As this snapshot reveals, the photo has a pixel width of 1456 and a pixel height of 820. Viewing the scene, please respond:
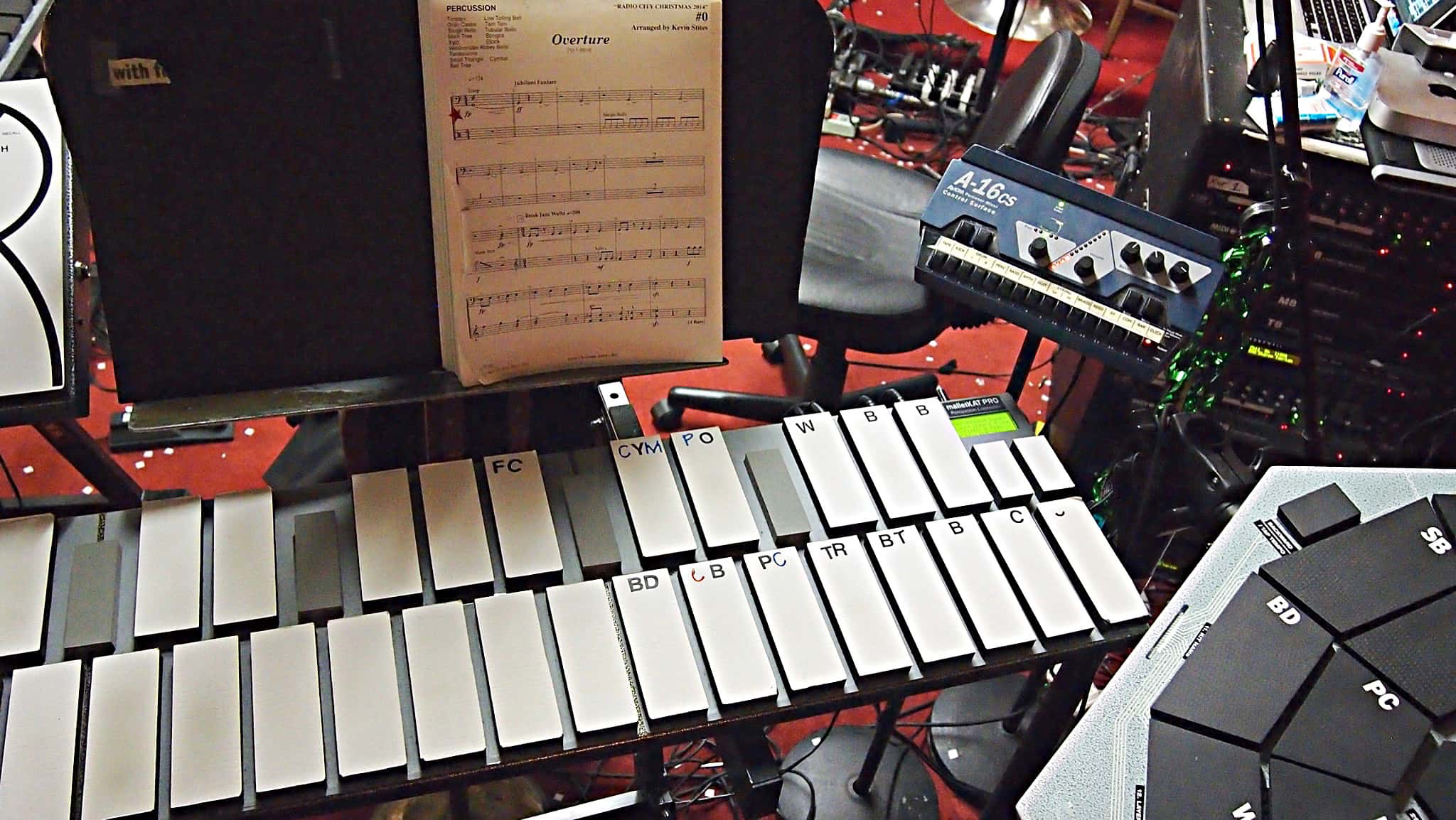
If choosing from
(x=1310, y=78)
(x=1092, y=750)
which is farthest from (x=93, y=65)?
(x=1310, y=78)

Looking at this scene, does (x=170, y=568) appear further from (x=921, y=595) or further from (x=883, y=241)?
(x=883, y=241)

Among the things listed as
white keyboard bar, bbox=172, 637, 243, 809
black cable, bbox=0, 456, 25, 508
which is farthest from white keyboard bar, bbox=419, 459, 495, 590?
black cable, bbox=0, 456, 25, 508

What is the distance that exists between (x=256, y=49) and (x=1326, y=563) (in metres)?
1.23

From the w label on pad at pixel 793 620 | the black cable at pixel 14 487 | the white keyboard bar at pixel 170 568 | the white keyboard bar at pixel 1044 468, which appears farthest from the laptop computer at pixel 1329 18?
the black cable at pixel 14 487

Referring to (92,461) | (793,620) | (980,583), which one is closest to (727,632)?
(793,620)

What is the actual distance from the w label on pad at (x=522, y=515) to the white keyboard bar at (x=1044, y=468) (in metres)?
0.62

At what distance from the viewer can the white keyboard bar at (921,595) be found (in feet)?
4.49

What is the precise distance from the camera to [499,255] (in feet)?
4.45

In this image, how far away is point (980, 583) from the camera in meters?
1.43

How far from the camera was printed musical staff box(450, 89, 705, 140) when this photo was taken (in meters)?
1.28

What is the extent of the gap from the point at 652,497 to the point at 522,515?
161 mm

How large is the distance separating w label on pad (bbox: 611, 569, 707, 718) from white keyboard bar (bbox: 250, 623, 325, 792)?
0.34 m

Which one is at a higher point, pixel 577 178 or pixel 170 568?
pixel 577 178

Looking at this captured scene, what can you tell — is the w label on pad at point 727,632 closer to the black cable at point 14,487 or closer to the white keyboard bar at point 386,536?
the white keyboard bar at point 386,536
